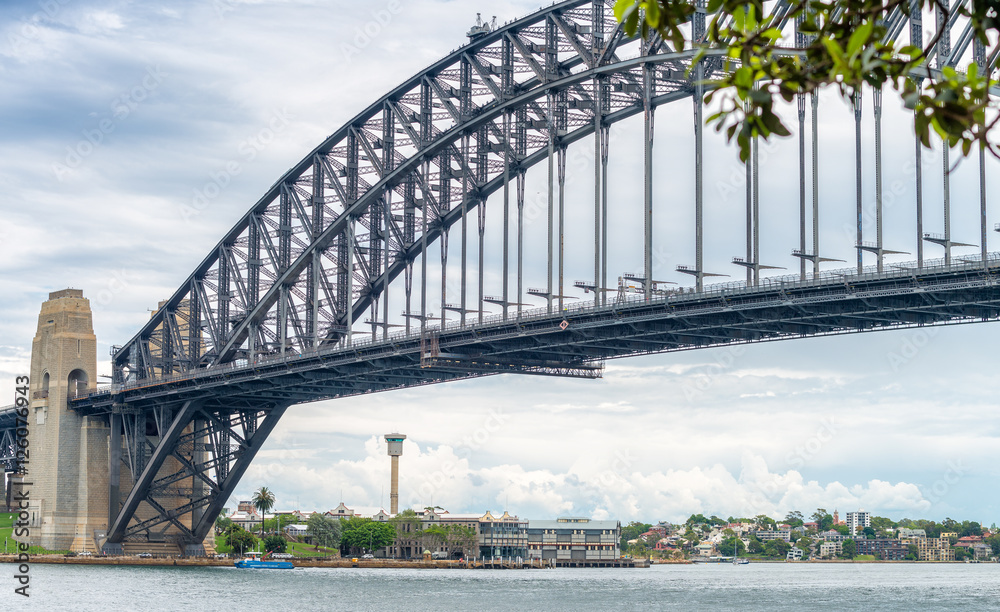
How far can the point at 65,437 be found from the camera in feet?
307

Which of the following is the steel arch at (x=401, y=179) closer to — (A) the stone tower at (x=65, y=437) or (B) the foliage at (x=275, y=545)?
A: (A) the stone tower at (x=65, y=437)

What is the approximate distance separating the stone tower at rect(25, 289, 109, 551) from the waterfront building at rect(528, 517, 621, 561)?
83.5m

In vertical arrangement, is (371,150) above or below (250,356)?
above

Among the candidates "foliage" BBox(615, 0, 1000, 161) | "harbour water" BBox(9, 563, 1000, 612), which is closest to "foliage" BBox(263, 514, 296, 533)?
"harbour water" BBox(9, 563, 1000, 612)

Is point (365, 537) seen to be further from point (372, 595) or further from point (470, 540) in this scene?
point (372, 595)

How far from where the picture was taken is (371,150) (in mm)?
83938

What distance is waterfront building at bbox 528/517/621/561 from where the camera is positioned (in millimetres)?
170375

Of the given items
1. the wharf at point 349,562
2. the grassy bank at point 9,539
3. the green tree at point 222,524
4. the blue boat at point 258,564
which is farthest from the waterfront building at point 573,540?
the grassy bank at point 9,539

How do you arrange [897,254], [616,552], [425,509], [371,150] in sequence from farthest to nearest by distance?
[425,509] → [616,552] → [371,150] → [897,254]

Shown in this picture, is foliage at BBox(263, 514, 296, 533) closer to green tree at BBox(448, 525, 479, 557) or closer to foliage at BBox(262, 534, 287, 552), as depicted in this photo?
green tree at BBox(448, 525, 479, 557)

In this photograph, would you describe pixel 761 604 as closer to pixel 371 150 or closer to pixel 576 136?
pixel 576 136

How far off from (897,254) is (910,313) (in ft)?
9.48

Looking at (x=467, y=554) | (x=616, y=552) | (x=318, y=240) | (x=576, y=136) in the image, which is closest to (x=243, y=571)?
(x=318, y=240)

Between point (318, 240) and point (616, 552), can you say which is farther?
point (616, 552)
